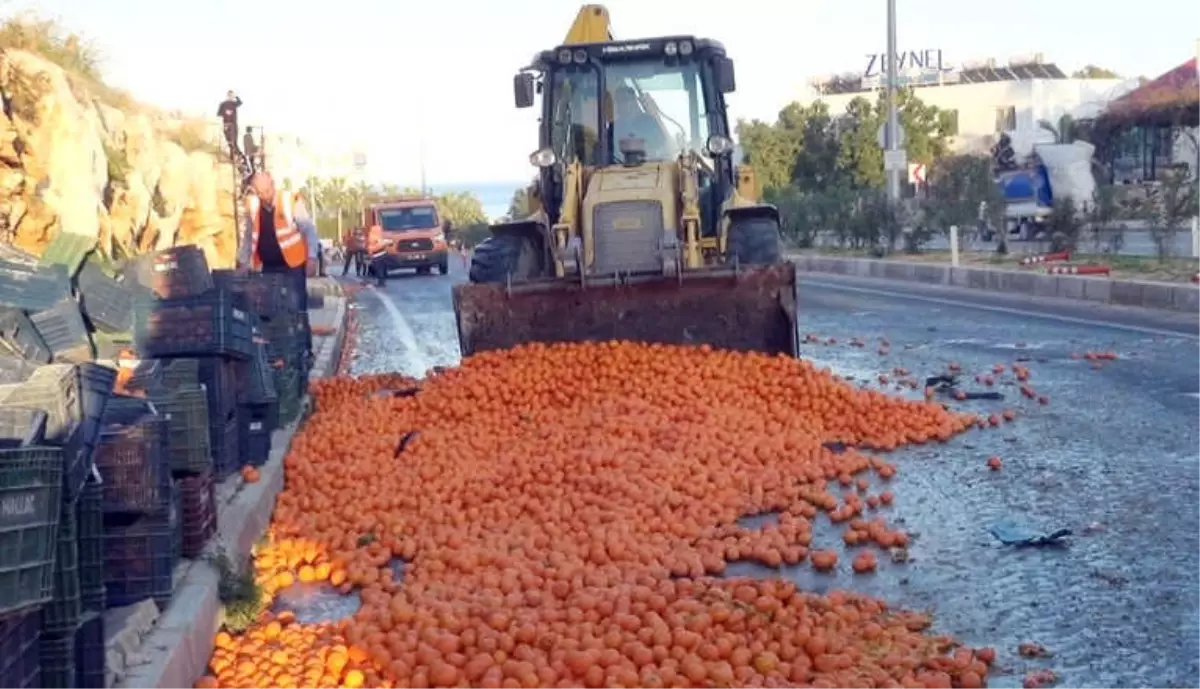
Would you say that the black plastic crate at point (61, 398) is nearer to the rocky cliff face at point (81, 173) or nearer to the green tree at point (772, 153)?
the rocky cliff face at point (81, 173)

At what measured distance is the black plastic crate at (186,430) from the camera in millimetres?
6289

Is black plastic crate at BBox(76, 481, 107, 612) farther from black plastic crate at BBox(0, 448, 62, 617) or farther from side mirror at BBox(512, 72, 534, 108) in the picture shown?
side mirror at BBox(512, 72, 534, 108)

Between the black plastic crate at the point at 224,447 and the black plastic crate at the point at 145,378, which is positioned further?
the black plastic crate at the point at 224,447

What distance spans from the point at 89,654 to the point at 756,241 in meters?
8.17

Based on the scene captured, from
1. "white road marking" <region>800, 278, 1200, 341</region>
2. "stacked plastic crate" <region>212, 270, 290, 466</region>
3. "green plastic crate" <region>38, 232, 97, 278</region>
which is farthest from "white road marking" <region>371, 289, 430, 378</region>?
"white road marking" <region>800, 278, 1200, 341</region>

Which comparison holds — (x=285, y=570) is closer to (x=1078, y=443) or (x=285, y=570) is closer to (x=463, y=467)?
(x=463, y=467)

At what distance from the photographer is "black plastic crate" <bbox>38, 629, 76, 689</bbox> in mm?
4125

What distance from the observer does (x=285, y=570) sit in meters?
6.92

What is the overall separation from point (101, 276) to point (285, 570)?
2413mm

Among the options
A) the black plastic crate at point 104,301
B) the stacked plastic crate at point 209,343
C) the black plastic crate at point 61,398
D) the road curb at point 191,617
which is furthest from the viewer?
the black plastic crate at point 104,301

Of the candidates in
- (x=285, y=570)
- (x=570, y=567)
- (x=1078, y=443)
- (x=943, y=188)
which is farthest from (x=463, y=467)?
(x=943, y=188)

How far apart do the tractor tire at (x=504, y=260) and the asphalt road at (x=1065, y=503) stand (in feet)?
8.44

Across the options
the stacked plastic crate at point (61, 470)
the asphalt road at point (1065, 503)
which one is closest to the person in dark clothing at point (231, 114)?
the asphalt road at point (1065, 503)

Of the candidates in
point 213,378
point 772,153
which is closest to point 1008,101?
point 772,153
